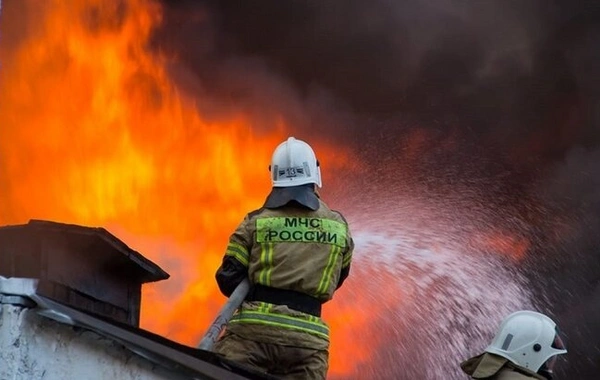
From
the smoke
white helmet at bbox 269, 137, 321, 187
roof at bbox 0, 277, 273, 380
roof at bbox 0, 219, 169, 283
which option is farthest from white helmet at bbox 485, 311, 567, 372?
the smoke

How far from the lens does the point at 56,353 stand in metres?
2.44

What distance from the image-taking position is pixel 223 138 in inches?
419

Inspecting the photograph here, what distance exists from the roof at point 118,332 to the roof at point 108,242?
4.27 meters

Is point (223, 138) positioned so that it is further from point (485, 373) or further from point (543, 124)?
point (485, 373)

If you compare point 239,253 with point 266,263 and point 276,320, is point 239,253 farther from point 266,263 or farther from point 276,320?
point 276,320

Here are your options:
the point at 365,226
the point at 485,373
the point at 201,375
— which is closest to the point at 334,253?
the point at 485,373

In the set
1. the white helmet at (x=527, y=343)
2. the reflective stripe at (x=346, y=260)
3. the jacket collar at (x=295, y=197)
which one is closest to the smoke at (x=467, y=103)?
the reflective stripe at (x=346, y=260)

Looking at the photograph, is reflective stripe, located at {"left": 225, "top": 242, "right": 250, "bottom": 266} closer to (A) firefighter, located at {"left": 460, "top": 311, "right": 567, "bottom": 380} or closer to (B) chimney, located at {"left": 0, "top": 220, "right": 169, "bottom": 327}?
(A) firefighter, located at {"left": 460, "top": 311, "right": 567, "bottom": 380}

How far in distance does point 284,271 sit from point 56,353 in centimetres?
172

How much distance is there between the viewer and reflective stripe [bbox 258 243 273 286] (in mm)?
4047

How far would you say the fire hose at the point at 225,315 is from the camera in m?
3.88

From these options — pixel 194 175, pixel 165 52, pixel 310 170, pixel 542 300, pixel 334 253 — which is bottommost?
pixel 334 253

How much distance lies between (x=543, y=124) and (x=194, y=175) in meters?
4.40

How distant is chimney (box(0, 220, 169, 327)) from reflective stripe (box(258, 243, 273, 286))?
8.00 feet
